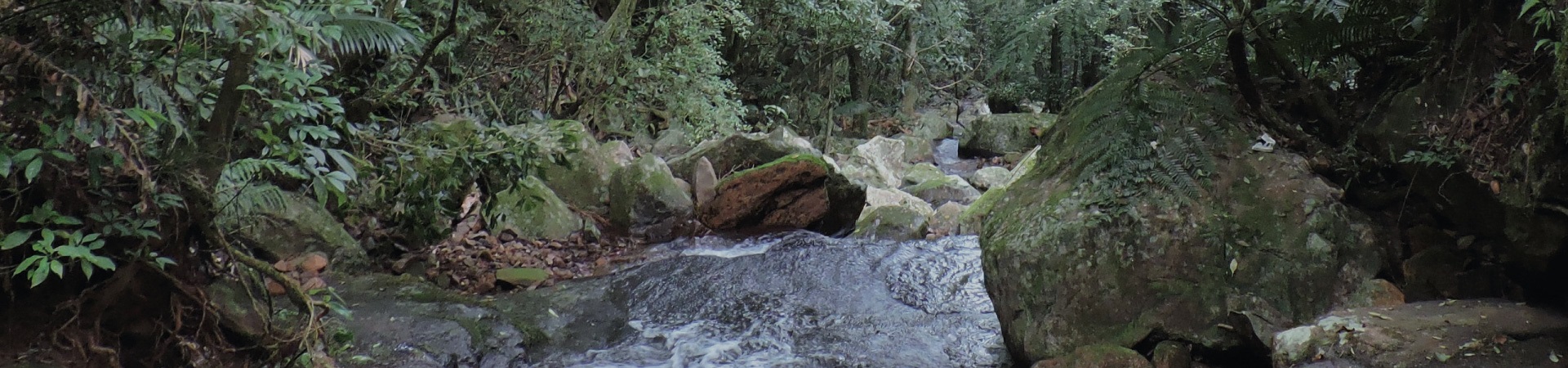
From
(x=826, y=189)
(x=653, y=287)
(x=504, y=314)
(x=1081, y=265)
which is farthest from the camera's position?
(x=826, y=189)

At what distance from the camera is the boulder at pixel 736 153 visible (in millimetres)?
8281

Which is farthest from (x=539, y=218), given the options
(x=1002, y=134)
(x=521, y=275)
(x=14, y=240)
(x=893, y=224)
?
(x=1002, y=134)

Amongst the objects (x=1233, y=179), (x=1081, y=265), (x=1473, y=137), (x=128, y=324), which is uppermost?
(x=1473, y=137)

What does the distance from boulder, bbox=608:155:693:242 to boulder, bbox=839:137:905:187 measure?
2.27 meters

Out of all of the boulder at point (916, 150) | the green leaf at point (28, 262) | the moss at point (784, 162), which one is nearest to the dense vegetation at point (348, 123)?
the green leaf at point (28, 262)

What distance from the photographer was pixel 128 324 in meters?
2.83

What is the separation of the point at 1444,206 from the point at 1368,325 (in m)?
0.60

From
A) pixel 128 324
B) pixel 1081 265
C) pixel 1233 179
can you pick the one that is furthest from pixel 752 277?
pixel 128 324

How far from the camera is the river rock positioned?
3.37m

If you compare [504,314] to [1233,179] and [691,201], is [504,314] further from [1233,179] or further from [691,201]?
[1233,179]

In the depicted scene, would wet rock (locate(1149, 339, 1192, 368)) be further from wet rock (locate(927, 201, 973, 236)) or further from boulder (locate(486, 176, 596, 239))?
boulder (locate(486, 176, 596, 239))

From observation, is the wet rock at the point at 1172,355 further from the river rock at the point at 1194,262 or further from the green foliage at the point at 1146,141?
the green foliage at the point at 1146,141

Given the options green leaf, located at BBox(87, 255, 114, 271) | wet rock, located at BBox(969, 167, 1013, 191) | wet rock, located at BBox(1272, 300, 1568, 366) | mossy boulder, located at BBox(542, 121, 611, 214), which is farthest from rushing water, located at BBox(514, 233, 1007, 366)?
wet rock, located at BBox(969, 167, 1013, 191)

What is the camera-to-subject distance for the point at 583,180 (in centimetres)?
770
